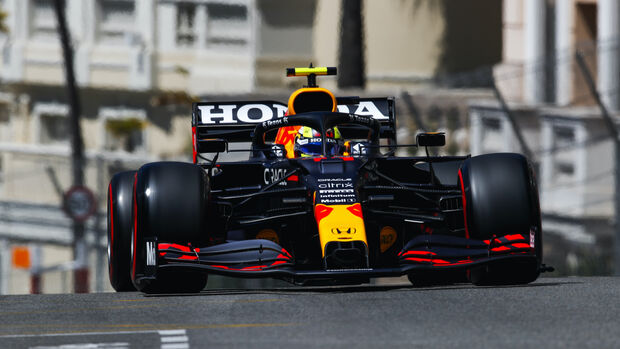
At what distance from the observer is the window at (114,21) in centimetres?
4234

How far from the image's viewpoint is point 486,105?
843 inches

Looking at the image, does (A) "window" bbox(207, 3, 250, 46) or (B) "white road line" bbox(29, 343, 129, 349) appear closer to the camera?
(B) "white road line" bbox(29, 343, 129, 349)

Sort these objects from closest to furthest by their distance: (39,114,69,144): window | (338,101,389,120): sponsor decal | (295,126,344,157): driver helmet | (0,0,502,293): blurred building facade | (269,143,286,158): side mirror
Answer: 1. (295,126,344,157): driver helmet
2. (269,143,286,158): side mirror
3. (338,101,389,120): sponsor decal
4. (0,0,502,293): blurred building facade
5. (39,114,69,144): window

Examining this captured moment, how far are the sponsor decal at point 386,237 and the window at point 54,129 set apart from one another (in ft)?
102

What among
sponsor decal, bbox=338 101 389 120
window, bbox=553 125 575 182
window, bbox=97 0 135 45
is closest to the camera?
sponsor decal, bbox=338 101 389 120

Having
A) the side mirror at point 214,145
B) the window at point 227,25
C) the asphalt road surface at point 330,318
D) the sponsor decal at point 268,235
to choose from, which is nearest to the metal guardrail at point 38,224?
the side mirror at point 214,145

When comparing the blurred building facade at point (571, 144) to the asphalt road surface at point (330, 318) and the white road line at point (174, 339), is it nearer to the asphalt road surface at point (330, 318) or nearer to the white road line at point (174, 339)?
the asphalt road surface at point (330, 318)

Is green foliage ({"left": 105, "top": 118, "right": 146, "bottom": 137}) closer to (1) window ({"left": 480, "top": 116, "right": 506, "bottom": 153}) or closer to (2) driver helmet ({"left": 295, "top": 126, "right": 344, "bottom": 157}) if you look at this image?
(1) window ({"left": 480, "top": 116, "right": 506, "bottom": 153})

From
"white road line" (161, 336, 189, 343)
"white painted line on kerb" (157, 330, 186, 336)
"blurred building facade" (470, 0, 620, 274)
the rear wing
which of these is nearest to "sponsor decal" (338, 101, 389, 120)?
the rear wing

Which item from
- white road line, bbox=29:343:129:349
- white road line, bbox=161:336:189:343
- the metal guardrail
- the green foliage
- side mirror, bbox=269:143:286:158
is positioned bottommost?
the metal guardrail

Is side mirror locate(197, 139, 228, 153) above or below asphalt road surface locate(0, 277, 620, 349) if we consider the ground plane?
above

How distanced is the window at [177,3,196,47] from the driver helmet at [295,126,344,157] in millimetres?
28767

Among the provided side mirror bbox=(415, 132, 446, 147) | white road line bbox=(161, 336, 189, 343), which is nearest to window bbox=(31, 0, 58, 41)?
side mirror bbox=(415, 132, 446, 147)

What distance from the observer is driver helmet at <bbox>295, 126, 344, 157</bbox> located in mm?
13531
